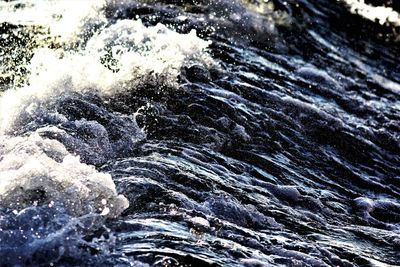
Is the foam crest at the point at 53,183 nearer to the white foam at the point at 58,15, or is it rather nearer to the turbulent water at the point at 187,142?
the turbulent water at the point at 187,142

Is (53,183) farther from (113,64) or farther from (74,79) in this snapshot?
(113,64)

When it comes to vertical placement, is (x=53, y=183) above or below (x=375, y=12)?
below

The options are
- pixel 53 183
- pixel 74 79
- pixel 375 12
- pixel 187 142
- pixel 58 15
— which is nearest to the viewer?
pixel 53 183

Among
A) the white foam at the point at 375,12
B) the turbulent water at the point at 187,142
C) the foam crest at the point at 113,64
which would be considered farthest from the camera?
the white foam at the point at 375,12

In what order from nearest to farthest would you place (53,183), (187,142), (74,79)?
1. (53,183)
2. (187,142)
3. (74,79)

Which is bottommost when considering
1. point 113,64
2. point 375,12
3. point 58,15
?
point 58,15

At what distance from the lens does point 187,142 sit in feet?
15.7

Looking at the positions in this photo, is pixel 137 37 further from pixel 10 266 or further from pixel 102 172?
pixel 10 266

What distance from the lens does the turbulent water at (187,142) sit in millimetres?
3352

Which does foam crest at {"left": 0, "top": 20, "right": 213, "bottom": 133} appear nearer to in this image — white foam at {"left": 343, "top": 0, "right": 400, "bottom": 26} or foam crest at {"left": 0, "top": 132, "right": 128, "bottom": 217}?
foam crest at {"left": 0, "top": 132, "right": 128, "bottom": 217}

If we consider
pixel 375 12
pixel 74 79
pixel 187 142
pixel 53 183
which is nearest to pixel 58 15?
pixel 74 79

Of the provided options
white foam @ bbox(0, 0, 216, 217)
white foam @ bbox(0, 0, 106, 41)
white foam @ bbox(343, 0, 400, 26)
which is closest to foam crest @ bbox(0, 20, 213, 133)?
white foam @ bbox(0, 0, 216, 217)

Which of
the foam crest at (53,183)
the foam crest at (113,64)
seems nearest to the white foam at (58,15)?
the foam crest at (113,64)

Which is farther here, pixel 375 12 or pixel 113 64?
pixel 375 12
